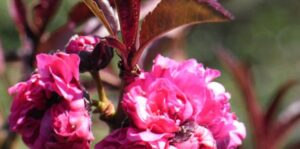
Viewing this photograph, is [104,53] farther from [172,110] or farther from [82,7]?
[82,7]

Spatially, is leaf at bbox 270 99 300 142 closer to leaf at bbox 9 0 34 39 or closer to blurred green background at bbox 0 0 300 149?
leaf at bbox 9 0 34 39

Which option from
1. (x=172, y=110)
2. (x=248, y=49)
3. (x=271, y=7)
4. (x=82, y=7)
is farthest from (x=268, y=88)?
(x=172, y=110)

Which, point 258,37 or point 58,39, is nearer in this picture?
point 58,39

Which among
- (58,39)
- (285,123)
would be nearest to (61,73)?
(58,39)

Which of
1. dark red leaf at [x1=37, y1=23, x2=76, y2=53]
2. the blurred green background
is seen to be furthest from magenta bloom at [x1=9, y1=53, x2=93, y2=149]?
the blurred green background

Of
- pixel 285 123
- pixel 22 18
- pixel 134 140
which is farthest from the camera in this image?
pixel 285 123

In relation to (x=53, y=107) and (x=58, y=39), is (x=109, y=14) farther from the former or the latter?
(x=58, y=39)

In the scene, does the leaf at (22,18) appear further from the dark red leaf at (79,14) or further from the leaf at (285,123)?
the leaf at (285,123)
